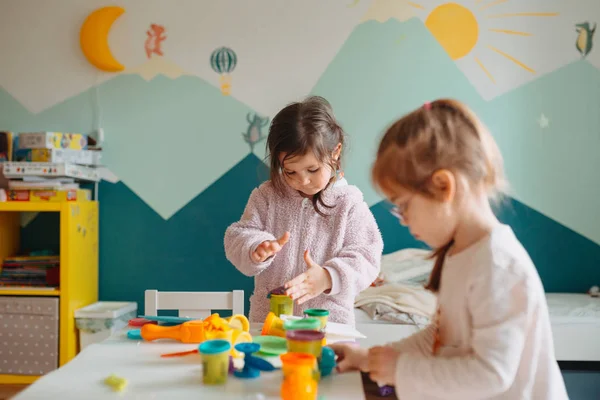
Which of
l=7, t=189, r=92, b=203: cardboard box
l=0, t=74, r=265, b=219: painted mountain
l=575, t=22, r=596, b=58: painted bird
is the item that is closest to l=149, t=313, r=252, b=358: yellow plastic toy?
l=7, t=189, r=92, b=203: cardboard box

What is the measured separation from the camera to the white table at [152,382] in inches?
35.2

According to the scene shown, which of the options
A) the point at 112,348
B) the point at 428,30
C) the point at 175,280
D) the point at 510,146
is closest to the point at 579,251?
the point at 510,146

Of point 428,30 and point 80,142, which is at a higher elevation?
Answer: point 428,30

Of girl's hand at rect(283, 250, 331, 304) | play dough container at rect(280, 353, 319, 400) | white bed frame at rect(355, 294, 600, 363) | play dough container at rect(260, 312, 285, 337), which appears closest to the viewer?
play dough container at rect(280, 353, 319, 400)

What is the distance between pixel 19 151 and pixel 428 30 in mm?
2202

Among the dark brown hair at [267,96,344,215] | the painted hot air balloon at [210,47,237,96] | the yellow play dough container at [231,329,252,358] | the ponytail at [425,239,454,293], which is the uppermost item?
the painted hot air balloon at [210,47,237,96]

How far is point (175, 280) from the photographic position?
3.13m

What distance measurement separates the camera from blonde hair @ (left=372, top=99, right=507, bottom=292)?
878 millimetres

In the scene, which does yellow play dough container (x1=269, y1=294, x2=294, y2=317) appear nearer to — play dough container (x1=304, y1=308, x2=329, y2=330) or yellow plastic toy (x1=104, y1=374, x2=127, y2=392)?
play dough container (x1=304, y1=308, x2=329, y2=330)

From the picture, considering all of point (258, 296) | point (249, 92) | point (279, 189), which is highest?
point (249, 92)

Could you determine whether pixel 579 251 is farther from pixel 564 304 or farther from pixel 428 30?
pixel 428 30

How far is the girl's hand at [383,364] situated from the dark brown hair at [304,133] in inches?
26.1

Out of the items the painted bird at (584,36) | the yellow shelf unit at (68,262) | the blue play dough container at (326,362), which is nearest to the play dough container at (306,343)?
the blue play dough container at (326,362)

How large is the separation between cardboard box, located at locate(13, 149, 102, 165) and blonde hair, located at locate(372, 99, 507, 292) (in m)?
2.34
